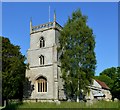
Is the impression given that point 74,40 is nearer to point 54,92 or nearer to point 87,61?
point 87,61

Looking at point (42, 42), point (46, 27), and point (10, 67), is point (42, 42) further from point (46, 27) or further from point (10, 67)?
point (10, 67)

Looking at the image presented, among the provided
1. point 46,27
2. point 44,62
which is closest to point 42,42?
point 46,27

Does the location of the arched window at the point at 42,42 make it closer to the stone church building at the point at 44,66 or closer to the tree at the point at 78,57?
the stone church building at the point at 44,66

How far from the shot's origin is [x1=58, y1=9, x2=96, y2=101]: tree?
90.9 ft

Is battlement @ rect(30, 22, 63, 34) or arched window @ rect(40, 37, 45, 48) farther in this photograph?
arched window @ rect(40, 37, 45, 48)

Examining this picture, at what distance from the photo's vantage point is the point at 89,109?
1744 cm

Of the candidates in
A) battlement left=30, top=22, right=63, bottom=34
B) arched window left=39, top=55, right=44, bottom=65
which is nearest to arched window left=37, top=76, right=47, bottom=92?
arched window left=39, top=55, right=44, bottom=65

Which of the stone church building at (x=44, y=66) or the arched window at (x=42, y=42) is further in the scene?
the arched window at (x=42, y=42)

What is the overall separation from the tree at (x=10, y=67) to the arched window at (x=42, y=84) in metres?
3.43

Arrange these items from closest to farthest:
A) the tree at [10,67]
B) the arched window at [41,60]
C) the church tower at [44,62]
A: the tree at [10,67] → the church tower at [44,62] → the arched window at [41,60]

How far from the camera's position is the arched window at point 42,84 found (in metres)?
32.5

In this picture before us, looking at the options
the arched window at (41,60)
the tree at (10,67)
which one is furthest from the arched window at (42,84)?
the tree at (10,67)

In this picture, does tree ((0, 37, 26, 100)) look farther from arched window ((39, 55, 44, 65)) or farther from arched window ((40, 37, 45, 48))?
arched window ((40, 37, 45, 48))

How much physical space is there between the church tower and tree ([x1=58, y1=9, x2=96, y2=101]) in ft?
9.04
